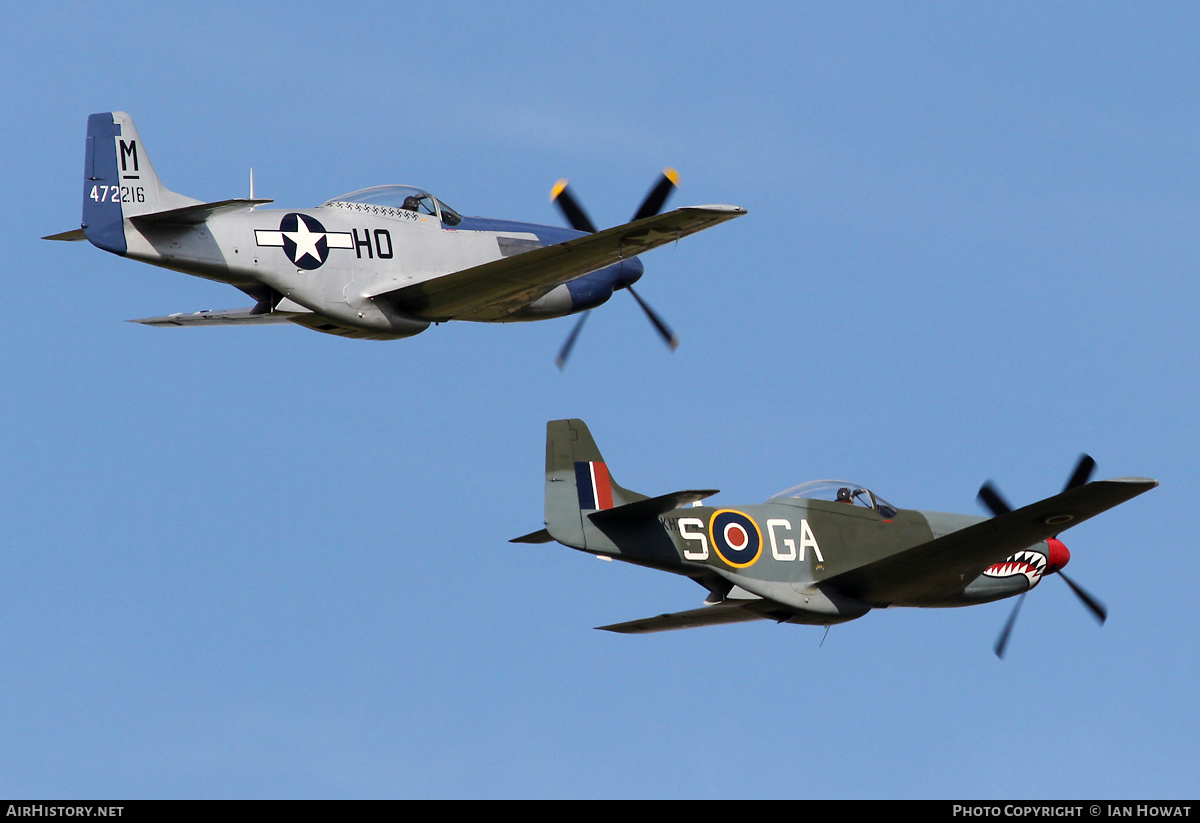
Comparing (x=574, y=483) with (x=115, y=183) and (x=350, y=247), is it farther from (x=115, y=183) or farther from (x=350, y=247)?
(x=115, y=183)

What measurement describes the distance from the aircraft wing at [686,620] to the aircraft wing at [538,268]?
22.4ft

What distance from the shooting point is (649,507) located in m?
27.8

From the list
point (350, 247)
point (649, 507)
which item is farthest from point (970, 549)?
point (350, 247)

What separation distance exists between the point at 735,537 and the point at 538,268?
5.35 meters

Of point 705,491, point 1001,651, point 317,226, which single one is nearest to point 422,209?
point 317,226

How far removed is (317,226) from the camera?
28547 mm

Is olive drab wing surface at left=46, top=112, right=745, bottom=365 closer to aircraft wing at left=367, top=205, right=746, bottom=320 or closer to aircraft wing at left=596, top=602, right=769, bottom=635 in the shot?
aircraft wing at left=367, top=205, right=746, bottom=320

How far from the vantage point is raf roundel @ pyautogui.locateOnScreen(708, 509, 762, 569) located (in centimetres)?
2894

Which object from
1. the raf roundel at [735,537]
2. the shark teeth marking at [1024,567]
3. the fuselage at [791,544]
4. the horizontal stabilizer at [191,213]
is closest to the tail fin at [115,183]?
the horizontal stabilizer at [191,213]

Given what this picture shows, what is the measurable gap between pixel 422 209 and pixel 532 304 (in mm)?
2974

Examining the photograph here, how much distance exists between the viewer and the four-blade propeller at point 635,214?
30.8 meters

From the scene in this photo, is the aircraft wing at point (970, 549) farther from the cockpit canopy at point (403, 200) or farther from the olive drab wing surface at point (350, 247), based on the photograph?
the cockpit canopy at point (403, 200)

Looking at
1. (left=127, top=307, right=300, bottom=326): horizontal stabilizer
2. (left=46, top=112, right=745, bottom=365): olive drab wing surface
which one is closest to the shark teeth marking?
(left=46, top=112, right=745, bottom=365): olive drab wing surface
